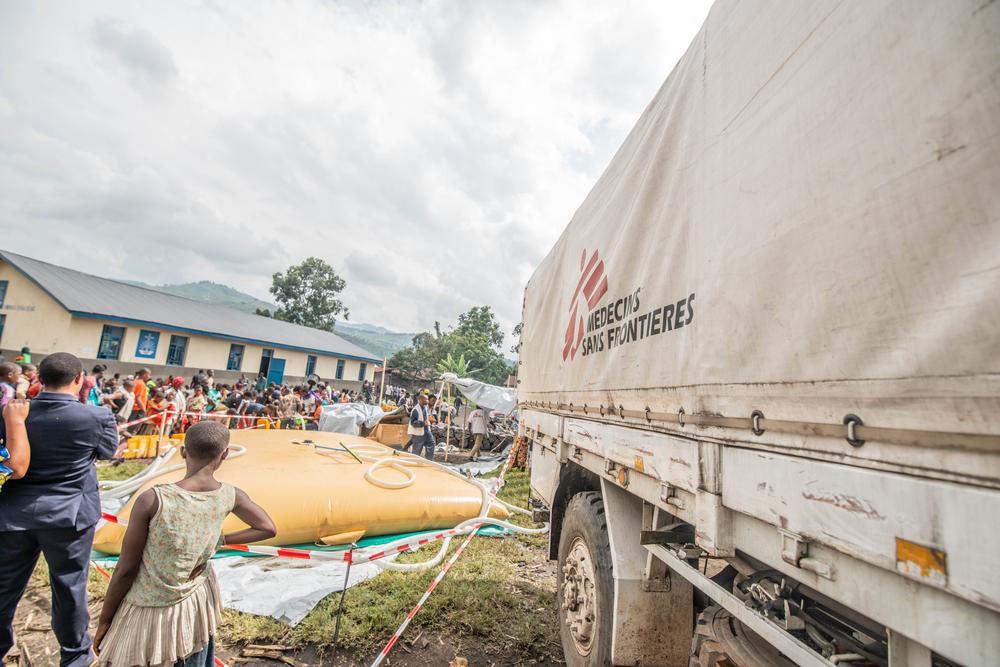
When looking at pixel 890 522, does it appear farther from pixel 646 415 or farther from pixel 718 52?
pixel 718 52

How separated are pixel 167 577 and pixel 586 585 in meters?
2.23

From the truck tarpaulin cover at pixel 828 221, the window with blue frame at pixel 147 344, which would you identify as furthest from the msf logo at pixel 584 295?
the window with blue frame at pixel 147 344

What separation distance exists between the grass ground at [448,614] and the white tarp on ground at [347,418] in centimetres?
818

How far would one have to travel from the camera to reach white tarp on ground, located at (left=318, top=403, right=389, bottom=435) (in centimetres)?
1285

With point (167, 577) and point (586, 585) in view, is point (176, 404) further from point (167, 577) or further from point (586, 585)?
point (586, 585)

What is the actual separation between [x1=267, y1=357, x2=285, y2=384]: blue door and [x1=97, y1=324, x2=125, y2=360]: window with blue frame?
7294 mm

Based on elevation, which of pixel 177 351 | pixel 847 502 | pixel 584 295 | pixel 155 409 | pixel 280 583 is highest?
pixel 177 351

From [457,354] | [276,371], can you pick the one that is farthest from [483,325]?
[276,371]

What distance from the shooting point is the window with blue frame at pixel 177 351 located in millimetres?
20297

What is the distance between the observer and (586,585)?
9.31 ft

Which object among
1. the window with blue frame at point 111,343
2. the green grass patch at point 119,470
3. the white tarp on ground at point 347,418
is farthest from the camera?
the window with blue frame at point 111,343

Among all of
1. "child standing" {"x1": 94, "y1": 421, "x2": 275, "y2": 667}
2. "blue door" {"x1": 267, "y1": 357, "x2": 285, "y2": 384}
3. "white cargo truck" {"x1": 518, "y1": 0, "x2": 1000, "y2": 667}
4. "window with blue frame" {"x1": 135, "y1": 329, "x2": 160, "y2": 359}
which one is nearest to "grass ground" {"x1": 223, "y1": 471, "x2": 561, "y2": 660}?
"white cargo truck" {"x1": 518, "y1": 0, "x2": 1000, "y2": 667}

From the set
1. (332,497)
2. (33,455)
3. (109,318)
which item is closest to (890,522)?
(33,455)

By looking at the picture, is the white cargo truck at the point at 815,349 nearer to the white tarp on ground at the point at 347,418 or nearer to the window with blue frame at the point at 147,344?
the white tarp on ground at the point at 347,418
